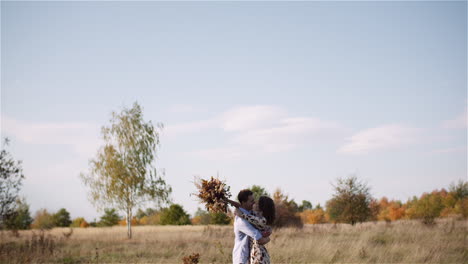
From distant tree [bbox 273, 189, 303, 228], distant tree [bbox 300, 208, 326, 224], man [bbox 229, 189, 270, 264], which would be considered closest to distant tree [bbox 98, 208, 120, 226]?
distant tree [bbox 300, 208, 326, 224]

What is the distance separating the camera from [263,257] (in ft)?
16.3

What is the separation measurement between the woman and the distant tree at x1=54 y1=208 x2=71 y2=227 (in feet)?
194

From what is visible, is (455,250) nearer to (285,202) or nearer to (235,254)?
(235,254)

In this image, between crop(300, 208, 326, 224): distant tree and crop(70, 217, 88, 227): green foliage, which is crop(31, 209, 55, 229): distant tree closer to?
crop(70, 217, 88, 227): green foliage

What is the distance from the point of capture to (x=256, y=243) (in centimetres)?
497

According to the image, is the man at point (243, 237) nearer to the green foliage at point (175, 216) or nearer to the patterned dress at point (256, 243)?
the patterned dress at point (256, 243)

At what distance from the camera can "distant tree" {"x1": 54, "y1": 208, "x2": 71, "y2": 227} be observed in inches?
2274

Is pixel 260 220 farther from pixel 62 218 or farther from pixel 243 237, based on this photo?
pixel 62 218

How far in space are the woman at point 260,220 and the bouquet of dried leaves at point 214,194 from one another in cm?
11

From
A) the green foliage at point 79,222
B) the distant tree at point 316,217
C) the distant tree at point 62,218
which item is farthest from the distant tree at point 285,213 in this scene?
the green foliage at point 79,222

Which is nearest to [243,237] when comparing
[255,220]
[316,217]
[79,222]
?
[255,220]

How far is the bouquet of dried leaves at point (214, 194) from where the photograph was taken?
4.85 metres

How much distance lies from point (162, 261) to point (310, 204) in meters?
96.0

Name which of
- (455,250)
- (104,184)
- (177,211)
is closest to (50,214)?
(177,211)
